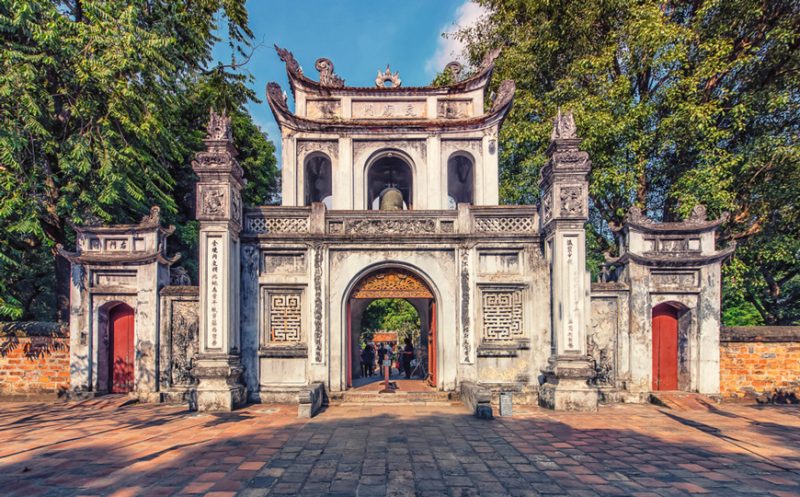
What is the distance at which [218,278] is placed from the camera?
9.62 meters

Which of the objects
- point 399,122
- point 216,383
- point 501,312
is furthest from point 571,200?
point 216,383

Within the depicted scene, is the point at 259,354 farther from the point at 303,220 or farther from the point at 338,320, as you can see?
the point at 303,220

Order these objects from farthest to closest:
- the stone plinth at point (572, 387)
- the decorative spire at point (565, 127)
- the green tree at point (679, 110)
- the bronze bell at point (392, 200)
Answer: the bronze bell at point (392, 200) → the green tree at point (679, 110) → the decorative spire at point (565, 127) → the stone plinth at point (572, 387)

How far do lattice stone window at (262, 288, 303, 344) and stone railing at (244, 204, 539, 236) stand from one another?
1508 millimetres

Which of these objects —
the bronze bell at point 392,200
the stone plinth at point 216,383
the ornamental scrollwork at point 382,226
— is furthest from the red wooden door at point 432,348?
the stone plinth at point 216,383

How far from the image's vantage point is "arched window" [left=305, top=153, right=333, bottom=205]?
1393cm

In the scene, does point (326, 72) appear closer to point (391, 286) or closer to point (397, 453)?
point (391, 286)

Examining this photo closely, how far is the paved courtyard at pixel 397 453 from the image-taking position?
206 inches

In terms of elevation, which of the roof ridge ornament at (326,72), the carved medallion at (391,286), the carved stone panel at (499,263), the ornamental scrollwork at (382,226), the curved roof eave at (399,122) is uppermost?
the roof ridge ornament at (326,72)

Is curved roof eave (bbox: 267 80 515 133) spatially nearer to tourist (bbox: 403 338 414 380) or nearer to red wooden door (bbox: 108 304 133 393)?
red wooden door (bbox: 108 304 133 393)

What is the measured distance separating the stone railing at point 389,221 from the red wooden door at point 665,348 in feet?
12.2

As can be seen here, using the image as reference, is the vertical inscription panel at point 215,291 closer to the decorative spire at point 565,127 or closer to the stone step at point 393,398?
the stone step at point 393,398

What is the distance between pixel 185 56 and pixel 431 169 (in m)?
9.17

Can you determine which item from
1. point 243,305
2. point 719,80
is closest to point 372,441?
point 243,305
